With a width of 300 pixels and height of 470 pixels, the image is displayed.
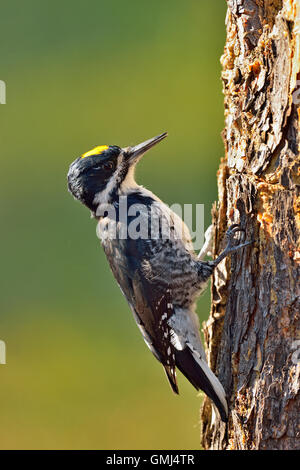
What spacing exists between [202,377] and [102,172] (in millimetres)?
921

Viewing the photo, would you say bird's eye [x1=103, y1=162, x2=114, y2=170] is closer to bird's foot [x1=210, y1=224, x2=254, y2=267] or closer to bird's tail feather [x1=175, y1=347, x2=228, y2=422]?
bird's foot [x1=210, y1=224, x2=254, y2=267]

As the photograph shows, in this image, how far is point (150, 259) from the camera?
8.02ft

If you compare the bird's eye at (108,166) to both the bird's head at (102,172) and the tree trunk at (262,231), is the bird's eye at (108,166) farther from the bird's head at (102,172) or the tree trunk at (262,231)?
the tree trunk at (262,231)

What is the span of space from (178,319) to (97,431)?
2.24m

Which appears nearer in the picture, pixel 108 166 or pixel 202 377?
pixel 202 377

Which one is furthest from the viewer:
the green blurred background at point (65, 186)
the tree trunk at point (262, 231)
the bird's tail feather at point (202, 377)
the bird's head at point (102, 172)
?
the green blurred background at point (65, 186)

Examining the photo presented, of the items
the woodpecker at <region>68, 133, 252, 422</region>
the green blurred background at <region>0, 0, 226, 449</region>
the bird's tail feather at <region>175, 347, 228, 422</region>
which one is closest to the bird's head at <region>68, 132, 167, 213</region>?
the woodpecker at <region>68, 133, 252, 422</region>

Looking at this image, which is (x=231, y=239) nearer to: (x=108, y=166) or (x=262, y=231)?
(x=262, y=231)

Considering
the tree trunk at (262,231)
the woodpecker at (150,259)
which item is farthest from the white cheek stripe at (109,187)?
the tree trunk at (262,231)

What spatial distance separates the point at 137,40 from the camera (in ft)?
16.7

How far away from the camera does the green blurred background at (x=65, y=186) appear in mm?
4387

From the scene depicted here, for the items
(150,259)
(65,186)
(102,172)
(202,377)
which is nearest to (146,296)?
(150,259)

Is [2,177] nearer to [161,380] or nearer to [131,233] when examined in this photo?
[161,380]
